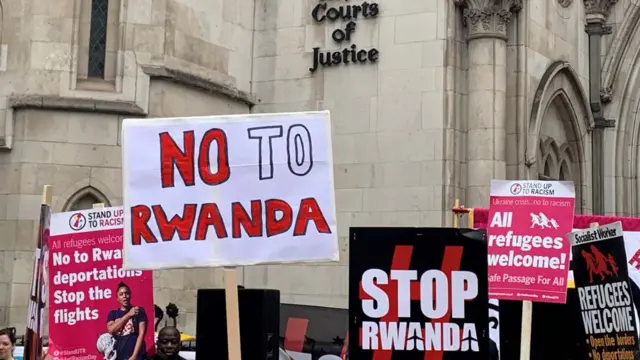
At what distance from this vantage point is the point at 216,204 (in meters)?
5.95

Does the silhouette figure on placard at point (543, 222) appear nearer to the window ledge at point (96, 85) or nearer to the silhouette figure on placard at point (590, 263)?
the silhouette figure on placard at point (590, 263)

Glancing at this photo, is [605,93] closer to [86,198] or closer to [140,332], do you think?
[86,198]

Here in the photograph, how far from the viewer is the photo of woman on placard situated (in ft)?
26.1

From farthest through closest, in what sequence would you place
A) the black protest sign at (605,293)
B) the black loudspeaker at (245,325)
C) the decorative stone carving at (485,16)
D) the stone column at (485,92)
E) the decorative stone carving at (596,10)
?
the decorative stone carving at (596,10)
the decorative stone carving at (485,16)
the stone column at (485,92)
the black protest sign at (605,293)
the black loudspeaker at (245,325)

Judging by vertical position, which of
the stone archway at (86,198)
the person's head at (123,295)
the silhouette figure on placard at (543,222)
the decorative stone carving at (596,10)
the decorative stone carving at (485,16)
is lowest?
the person's head at (123,295)

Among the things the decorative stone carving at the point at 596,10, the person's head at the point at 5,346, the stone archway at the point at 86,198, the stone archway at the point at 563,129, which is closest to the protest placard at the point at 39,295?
the person's head at the point at 5,346

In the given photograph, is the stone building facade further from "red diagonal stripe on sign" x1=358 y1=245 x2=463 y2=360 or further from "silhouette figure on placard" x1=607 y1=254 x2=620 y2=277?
"red diagonal stripe on sign" x1=358 y1=245 x2=463 y2=360

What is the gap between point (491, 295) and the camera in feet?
28.0

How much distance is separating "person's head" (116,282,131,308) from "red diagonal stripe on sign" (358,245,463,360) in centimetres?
256

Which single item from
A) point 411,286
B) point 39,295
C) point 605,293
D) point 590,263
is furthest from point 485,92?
point 39,295

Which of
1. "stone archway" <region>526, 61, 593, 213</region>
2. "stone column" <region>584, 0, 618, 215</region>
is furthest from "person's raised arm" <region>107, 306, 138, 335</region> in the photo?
"stone column" <region>584, 0, 618, 215</region>

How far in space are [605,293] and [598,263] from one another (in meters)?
0.22

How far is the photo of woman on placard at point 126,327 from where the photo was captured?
26.1 feet

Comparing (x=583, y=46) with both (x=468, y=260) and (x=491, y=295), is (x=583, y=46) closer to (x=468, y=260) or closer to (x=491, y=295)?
(x=491, y=295)
